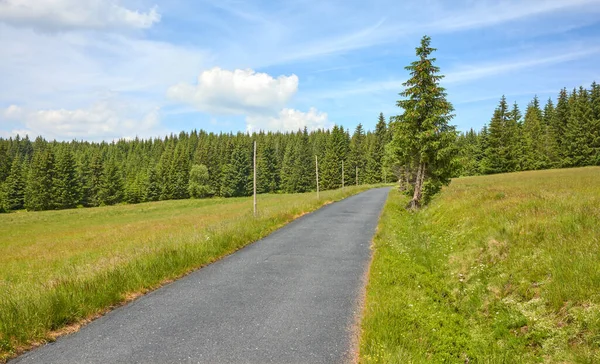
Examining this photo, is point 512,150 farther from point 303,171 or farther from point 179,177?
Answer: point 179,177

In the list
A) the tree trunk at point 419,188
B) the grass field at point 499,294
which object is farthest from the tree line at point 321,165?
the grass field at point 499,294

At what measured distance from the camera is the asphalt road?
5.07 m

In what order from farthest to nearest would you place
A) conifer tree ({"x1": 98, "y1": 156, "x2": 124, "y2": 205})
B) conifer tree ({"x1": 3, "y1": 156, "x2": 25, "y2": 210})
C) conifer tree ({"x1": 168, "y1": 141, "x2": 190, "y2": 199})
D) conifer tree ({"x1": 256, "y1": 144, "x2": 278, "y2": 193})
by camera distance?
conifer tree ({"x1": 256, "y1": 144, "x2": 278, "y2": 193}) < conifer tree ({"x1": 168, "y1": 141, "x2": 190, "y2": 199}) < conifer tree ({"x1": 98, "y1": 156, "x2": 124, "y2": 205}) < conifer tree ({"x1": 3, "y1": 156, "x2": 25, "y2": 210})

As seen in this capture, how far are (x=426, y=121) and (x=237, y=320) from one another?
57.1 ft

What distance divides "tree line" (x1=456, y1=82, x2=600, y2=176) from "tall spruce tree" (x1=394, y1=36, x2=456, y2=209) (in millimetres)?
50034

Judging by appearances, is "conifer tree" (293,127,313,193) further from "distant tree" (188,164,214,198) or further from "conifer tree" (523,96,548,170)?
"conifer tree" (523,96,548,170)

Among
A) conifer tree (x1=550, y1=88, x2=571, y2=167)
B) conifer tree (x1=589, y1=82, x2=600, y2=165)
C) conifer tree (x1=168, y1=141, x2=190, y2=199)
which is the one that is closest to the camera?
conifer tree (x1=589, y1=82, x2=600, y2=165)

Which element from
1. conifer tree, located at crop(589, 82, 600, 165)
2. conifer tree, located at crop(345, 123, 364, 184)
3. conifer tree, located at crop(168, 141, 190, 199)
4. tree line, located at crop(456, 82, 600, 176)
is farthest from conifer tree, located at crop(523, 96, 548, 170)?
conifer tree, located at crop(168, 141, 190, 199)

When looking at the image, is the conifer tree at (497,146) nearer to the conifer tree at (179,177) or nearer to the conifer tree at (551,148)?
the conifer tree at (551,148)

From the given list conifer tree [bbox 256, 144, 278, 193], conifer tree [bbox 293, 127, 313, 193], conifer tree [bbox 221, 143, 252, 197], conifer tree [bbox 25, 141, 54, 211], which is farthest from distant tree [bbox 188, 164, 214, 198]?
conifer tree [bbox 25, 141, 54, 211]

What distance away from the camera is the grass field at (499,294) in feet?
16.7

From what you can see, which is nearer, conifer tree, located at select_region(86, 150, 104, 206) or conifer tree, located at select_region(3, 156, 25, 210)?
conifer tree, located at select_region(3, 156, 25, 210)

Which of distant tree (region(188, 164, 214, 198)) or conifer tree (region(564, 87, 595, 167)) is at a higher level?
conifer tree (region(564, 87, 595, 167))

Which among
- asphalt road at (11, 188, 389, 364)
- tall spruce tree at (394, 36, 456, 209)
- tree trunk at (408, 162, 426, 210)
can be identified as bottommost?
asphalt road at (11, 188, 389, 364)
